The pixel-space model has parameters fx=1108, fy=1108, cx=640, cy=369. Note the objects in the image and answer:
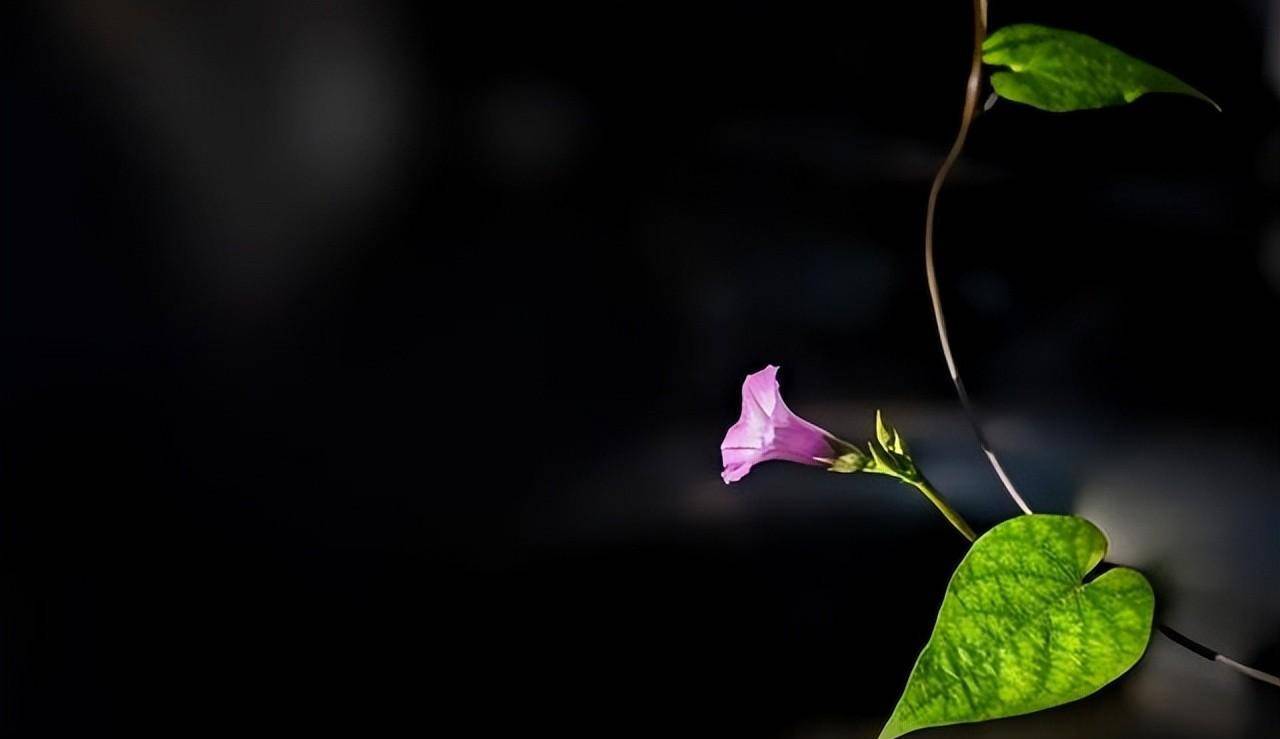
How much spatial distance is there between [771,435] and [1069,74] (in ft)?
0.88

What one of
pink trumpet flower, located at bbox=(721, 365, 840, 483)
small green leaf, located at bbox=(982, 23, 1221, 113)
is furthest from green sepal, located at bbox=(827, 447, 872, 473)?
small green leaf, located at bbox=(982, 23, 1221, 113)

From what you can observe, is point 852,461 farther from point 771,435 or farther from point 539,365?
point 539,365

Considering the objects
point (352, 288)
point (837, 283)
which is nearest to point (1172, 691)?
point (837, 283)

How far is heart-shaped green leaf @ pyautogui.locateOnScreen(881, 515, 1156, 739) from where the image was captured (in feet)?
1.90

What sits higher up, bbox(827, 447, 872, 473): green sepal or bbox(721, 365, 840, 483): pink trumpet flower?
bbox(721, 365, 840, 483): pink trumpet flower

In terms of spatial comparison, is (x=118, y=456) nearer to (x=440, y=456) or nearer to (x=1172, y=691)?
(x=440, y=456)

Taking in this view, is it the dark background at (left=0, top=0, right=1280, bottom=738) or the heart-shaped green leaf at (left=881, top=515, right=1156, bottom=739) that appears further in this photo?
the dark background at (left=0, top=0, right=1280, bottom=738)

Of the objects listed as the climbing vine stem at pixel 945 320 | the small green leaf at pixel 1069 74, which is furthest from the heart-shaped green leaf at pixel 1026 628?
the small green leaf at pixel 1069 74

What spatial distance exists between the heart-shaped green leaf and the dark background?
90 mm

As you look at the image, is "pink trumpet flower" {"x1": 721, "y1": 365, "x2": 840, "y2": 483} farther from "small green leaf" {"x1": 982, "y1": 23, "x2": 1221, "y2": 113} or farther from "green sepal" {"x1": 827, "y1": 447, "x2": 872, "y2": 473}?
"small green leaf" {"x1": 982, "y1": 23, "x2": 1221, "y2": 113}

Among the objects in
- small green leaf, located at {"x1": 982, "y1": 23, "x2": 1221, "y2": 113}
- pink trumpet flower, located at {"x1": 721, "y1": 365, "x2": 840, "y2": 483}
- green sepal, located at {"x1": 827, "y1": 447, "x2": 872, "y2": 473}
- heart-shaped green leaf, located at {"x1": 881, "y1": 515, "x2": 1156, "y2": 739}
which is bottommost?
heart-shaped green leaf, located at {"x1": 881, "y1": 515, "x2": 1156, "y2": 739}

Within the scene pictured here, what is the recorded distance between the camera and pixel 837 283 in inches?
29.4

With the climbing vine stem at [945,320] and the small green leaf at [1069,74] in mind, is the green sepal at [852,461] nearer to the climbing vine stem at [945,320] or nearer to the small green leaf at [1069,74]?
the climbing vine stem at [945,320]

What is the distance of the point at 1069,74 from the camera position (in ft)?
2.08
